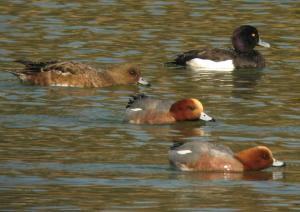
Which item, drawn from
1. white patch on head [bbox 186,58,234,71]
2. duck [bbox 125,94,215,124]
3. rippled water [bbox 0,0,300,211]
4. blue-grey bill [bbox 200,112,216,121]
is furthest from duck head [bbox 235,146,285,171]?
white patch on head [bbox 186,58,234,71]

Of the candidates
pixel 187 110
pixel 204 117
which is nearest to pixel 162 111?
pixel 187 110

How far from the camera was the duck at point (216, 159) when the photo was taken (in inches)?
589

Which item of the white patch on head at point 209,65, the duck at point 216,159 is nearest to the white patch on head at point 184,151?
the duck at point 216,159

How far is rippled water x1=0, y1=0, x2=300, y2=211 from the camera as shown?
1369 cm

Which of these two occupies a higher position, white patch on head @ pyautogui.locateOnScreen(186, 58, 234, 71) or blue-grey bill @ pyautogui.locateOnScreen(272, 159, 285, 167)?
blue-grey bill @ pyautogui.locateOnScreen(272, 159, 285, 167)

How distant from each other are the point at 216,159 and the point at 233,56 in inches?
385

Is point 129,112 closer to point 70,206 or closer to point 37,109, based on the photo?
point 37,109

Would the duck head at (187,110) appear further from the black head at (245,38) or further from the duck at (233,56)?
the black head at (245,38)

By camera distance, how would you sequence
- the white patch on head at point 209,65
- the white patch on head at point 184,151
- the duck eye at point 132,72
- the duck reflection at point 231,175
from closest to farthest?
1. the duck reflection at point 231,175
2. the white patch on head at point 184,151
3. the duck eye at point 132,72
4. the white patch on head at point 209,65

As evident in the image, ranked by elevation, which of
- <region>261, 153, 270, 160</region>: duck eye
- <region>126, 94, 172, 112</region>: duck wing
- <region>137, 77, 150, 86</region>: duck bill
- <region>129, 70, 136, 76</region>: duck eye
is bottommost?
<region>137, 77, 150, 86</region>: duck bill

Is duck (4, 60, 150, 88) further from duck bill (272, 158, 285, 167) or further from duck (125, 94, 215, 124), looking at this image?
duck bill (272, 158, 285, 167)

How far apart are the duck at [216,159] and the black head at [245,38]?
400 inches

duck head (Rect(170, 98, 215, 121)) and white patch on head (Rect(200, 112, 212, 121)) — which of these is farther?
duck head (Rect(170, 98, 215, 121))

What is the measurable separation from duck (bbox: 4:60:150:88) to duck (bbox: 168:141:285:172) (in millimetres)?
6621
